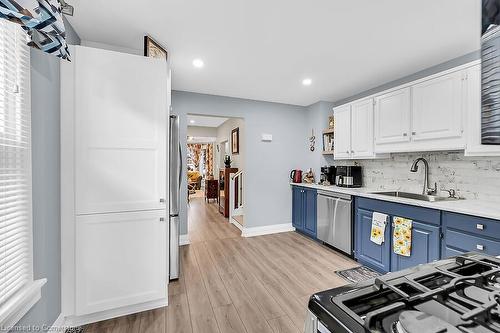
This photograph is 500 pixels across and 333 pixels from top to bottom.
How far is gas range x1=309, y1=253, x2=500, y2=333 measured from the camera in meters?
0.50

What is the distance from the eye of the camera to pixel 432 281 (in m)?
0.75

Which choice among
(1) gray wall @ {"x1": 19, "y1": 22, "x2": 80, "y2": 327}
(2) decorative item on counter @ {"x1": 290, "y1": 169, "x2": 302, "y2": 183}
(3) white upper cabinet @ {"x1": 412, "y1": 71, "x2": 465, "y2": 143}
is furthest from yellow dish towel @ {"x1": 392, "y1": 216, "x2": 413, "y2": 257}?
(1) gray wall @ {"x1": 19, "y1": 22, "x2": 80, "y2": 327}

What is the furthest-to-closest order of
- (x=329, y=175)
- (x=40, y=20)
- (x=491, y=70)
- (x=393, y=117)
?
(x=329, y=175)
(x=393, y=117)
(x=40, y=20)
(x=491, y=70)

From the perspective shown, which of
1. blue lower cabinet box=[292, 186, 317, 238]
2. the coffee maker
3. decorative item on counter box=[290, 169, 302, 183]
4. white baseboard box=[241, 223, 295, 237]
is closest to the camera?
blue lower cabinet box=[292, 186, 317, 238]

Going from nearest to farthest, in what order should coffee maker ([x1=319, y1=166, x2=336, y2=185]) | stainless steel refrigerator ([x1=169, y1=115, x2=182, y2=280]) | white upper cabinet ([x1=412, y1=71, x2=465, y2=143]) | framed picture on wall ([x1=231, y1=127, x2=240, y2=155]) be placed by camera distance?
white upper cabinet ([x1=412, y1=71, x2=465, y2=143]) < stainless steel refrigerator ([x1=169, y1=115, x2=182, y2=280]) < coffee maker ([x1=319, y1=166, x2=336, y2=185]) < framed picture on wall ([x1=231, y1=127, x2=240, y2=155])

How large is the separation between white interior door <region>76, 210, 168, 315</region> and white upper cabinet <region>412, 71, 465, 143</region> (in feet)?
9.57

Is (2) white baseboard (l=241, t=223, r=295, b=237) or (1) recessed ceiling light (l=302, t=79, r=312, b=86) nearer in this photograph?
(1) recessed ceiling light (l=302, t=79, r=312, b=86)

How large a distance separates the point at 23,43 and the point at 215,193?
652 centimetres

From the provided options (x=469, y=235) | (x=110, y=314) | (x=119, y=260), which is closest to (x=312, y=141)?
(x=469, y=235)

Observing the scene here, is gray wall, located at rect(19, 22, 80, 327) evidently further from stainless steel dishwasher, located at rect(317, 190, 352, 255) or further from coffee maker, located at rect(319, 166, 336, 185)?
coffee maker, located at rect(319, 166, 336, 185)

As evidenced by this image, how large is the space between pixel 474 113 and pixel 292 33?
74.0 inches

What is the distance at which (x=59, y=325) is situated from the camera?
172 cm

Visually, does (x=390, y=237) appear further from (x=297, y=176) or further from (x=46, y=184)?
(x=46, y=184)

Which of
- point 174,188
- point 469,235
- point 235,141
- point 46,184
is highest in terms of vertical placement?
point 235,141
